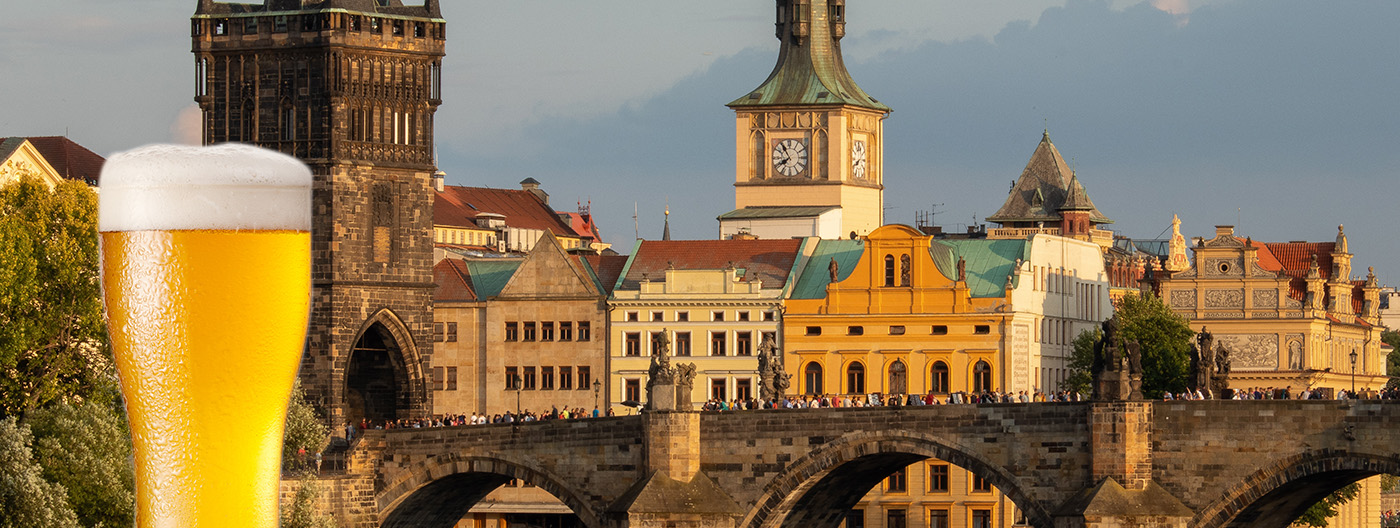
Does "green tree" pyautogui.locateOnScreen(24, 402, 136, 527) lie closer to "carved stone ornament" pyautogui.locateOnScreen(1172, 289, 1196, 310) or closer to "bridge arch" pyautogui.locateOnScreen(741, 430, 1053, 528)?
"bridge arch" pyautogui.locateOnScreen(741, 430, 1053, 528)

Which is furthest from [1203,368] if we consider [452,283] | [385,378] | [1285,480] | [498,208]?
[498,208]

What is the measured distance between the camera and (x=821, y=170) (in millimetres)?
111625

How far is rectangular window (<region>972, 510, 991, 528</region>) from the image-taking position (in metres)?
87.2

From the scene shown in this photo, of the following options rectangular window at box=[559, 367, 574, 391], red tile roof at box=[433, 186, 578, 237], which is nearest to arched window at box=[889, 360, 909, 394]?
rectangular window at box=[559, 367, 574, 391]

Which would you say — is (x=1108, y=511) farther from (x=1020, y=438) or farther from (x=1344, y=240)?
(x=1344, y=240)

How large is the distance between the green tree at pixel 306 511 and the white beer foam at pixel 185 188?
167 feet

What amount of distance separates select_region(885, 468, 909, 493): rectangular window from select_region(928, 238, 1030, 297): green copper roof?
270 inches

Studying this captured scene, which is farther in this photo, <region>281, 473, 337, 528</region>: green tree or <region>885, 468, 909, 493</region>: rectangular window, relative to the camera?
<region>885, 468, 909, 493</region>: rectangular window

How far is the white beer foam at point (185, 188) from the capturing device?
9.68 m

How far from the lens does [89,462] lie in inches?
2274

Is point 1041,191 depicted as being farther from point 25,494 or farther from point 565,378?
point 25,494

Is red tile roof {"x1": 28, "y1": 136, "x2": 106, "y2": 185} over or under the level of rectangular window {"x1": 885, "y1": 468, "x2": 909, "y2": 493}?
over

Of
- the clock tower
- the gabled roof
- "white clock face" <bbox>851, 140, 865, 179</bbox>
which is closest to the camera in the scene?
the clock tower

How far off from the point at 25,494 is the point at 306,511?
28.1ft
